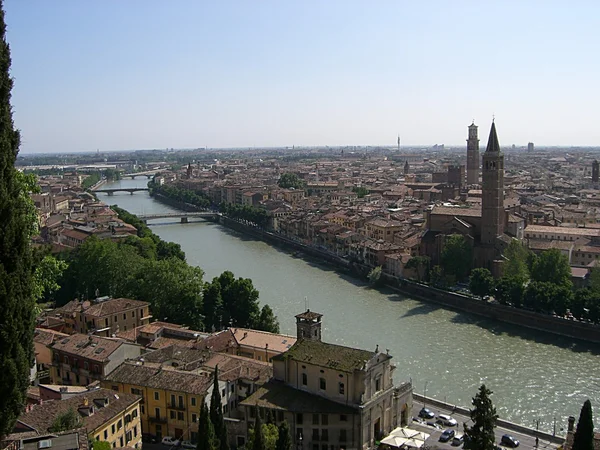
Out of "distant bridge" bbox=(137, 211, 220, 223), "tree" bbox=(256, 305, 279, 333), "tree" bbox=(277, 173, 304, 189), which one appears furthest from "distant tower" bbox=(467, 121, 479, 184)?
"tree" bbox=(256, 305, 279, 333)

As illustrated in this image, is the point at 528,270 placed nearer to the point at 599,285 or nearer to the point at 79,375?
the point at 599,285

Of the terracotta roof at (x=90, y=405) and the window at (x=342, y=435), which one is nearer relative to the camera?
the terracotta roof at (x=90, y=405)

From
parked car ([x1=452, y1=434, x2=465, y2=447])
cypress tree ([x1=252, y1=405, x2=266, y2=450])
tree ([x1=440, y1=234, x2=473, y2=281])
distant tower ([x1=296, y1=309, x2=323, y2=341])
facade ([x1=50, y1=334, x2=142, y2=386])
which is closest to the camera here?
cypress tree ([x1=252, y1=405, x2=266, y2=450])

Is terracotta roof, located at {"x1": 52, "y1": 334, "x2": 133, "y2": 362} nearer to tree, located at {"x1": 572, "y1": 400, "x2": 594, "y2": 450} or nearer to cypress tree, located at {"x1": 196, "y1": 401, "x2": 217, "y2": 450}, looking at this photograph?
cypress tree, located at {"x1": 196, "y1": 401, "x2": 217, "y2": 450}

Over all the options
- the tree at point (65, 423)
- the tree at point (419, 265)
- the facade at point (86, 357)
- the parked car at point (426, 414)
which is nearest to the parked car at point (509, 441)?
Answer: the parked car at point (426, 414)

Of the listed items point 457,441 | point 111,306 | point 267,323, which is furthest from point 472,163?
point 457,441

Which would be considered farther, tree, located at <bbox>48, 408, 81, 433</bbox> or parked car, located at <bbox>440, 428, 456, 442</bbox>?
parked car, located at <bbox>440, 428, 456, 442</bbox>

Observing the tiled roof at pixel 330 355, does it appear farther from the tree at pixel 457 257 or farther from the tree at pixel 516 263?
the tree at pixel 457 257
